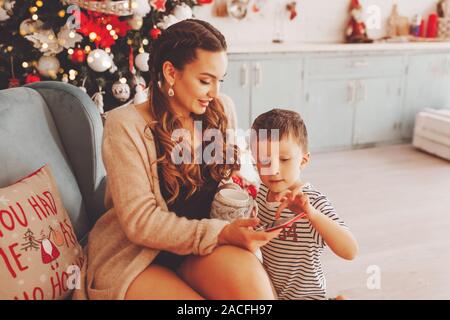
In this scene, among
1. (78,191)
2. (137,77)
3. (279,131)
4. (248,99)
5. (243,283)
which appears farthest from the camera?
(248,99)

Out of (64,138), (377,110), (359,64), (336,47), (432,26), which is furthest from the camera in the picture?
(432,26)

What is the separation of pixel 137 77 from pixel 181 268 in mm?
1981

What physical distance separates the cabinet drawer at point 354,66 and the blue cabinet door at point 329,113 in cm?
7

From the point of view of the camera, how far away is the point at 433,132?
399 centimetres

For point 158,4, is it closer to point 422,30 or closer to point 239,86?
point 239,86

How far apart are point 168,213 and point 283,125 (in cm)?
38

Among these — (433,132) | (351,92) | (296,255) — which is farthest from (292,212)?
(433,132)

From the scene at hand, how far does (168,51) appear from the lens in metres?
1.27

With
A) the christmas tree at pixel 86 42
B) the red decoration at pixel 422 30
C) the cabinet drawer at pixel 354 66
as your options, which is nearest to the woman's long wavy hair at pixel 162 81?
the christmas tree at pixel 86 42

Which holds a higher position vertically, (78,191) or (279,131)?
(279,131)

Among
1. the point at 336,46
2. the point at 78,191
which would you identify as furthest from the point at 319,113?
the point at 78,191

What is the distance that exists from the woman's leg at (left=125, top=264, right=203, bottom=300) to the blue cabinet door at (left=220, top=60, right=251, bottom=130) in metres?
2.61

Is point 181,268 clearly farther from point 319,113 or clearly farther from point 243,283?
point 319,113

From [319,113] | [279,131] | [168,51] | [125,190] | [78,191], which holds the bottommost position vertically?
[319,113]
